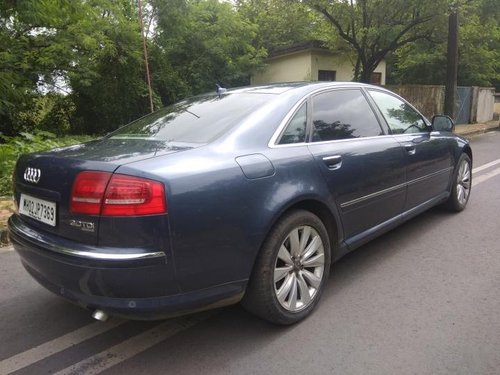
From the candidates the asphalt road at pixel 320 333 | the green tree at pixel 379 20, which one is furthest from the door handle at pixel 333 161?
the green tree at pixel 379 20

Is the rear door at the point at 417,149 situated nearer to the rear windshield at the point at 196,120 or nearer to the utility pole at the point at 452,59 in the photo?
the rear windshield at the point at 196,120

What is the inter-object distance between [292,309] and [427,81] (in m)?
22.5

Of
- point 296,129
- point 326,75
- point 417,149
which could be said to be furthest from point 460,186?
point 326,75

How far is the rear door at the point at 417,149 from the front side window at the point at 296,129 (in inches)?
43.8

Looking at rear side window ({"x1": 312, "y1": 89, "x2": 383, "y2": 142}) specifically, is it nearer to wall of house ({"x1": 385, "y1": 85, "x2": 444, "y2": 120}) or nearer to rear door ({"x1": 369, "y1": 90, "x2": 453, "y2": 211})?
rear door ({"x1": 369, "y1": 90, "x2": 453, "y2": 211})

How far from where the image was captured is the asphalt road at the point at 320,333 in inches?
101

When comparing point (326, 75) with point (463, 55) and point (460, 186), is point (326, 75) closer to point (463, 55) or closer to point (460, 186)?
point (463, 55)

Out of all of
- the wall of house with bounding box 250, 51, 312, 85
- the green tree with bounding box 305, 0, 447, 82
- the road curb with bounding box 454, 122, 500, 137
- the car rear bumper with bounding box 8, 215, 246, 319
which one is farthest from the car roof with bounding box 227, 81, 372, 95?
the wall of house with bounding box 250, 51, 312, 85

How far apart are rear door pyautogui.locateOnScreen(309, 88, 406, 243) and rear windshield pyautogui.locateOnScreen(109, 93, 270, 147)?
1.68 ft

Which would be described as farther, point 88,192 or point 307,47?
point 307,47

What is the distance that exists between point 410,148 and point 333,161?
1.24 meters

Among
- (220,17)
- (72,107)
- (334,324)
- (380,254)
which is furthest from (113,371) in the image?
(220,17)

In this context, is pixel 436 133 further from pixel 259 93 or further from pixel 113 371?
pixel 113 371

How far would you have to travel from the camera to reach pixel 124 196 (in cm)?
230
